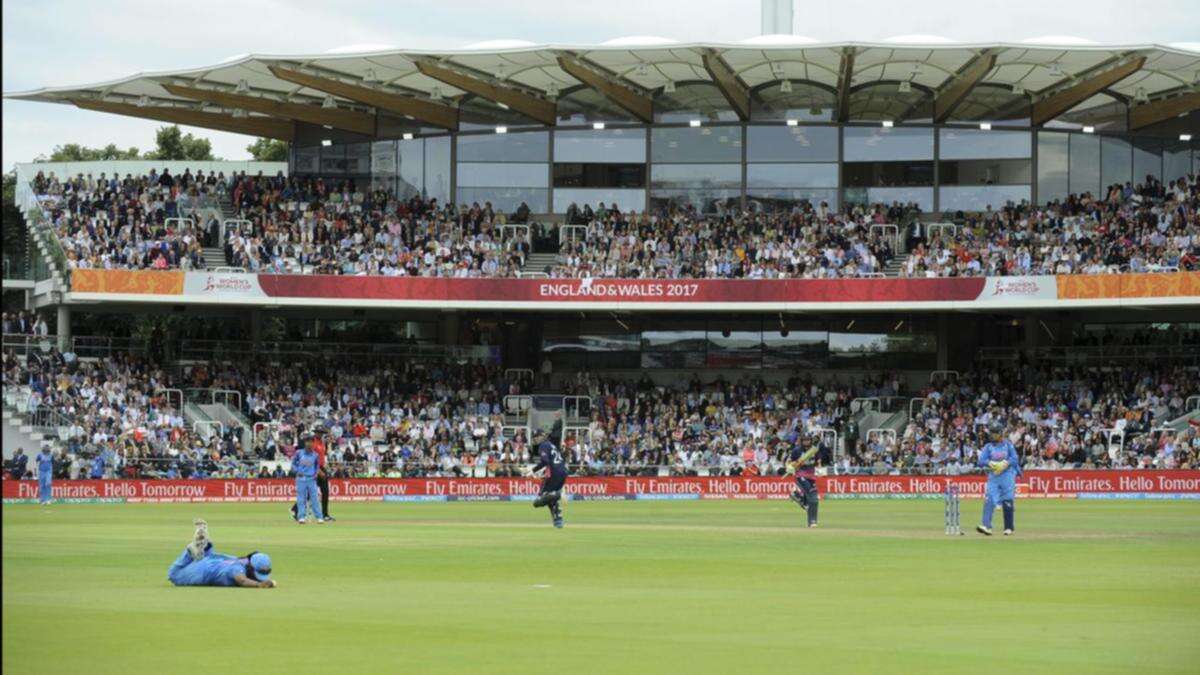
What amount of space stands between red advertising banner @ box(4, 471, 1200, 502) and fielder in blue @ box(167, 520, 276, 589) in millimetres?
30567

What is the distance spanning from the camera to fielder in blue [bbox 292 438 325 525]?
3022 cm

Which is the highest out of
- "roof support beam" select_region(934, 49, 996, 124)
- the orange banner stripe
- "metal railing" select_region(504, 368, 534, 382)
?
"roof support beam" select_region(934, 49, 996, 124)

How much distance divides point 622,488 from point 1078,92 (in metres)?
21.4

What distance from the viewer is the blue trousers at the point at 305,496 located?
30.7 m

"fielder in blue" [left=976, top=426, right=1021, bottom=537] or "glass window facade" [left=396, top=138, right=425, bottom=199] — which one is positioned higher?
"glass window facade" [left=396, top=138, right=425, bottom=199]

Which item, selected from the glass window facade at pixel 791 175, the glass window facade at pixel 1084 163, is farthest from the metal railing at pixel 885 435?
the glass window facade at pixel 1084 163

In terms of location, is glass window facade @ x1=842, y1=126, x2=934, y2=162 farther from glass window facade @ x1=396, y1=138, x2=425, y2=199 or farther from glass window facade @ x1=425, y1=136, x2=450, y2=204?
glass window facade @ x1=396, y1=138, x2=425, y2=199

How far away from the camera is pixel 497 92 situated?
57.8 metres

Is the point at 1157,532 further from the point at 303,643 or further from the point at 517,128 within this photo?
the point at 517,128

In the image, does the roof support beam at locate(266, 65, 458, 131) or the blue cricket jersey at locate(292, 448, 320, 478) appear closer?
the blue cricket jersey at locate(292, 448, 320, 478)

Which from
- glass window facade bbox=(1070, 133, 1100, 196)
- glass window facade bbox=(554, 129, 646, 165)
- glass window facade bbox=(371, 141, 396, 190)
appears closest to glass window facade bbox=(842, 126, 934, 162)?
glass window facade bbox=(1070, 133, 1100, 196)

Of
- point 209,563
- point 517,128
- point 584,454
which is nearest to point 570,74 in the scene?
point 517,128

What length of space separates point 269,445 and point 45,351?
851cm

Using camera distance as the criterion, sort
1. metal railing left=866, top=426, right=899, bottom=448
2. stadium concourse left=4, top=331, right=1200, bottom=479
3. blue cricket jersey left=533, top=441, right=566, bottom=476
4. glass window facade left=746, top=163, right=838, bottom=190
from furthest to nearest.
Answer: glass window facade left=746, top=163, right=838, bottom=190 → metal railing left=866, top=426, right=899, bottom=448 → stadium concourse left=4, top=331, right=1200, bottom=479 → blue cricket jersey left=533, top=441, right=566, bottom=476
